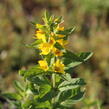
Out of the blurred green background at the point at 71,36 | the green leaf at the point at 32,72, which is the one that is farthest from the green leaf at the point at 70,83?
the blurred green background at the point at 71,36

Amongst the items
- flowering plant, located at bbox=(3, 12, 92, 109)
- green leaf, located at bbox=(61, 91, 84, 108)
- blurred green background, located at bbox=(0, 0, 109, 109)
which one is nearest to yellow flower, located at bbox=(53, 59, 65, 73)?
flowering plant, located at bbox=(3, 12, 92, 109)

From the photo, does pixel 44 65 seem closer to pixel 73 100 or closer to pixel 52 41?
pixel 52 41

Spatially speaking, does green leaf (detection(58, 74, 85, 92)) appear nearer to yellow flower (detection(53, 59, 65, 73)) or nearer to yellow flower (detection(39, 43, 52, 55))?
yellow flower (detection(53, 59, 65, 73))

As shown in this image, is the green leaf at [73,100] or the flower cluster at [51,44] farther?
the green leaf at [73,100]

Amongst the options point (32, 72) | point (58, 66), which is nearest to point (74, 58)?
point (58, 66)

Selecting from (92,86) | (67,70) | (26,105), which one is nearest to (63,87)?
(67,70)

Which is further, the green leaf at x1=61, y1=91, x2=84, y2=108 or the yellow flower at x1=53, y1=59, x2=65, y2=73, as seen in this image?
the green leaf at x1=61, y1=91, x2=84, y2=108

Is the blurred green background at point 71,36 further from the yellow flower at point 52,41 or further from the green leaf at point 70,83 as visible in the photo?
the yellow flower at point 52,41

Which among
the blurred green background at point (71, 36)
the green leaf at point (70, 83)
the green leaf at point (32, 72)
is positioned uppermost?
the green leaf at point (32, 72)

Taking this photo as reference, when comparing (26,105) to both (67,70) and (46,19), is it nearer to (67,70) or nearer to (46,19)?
→ (67,70)
